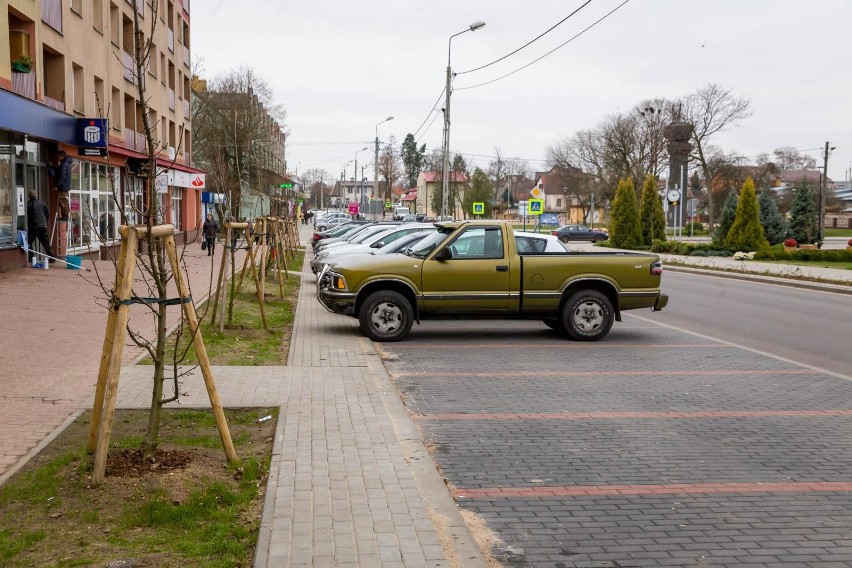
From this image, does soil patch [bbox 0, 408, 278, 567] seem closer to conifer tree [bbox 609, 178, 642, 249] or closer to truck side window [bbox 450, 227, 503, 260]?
truck side window [bbox 450, 227, 503, 260]

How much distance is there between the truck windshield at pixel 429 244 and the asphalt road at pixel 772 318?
4658mm

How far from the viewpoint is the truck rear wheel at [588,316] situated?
12539 mm

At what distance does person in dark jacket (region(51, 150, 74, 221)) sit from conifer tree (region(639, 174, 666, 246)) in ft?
109

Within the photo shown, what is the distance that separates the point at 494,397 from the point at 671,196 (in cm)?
3823

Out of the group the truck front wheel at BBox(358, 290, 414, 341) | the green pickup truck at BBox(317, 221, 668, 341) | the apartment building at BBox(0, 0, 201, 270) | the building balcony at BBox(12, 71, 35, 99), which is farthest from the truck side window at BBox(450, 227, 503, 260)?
the building balcony at BBox(12, 71, 35, 99)

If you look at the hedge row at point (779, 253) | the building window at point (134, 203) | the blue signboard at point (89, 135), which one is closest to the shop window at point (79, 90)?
the blue signboard at point (89, 135)

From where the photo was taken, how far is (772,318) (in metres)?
16.1

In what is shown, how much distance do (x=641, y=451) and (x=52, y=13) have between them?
22.6 m

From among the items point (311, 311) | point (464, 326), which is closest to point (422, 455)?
point (464, 326)

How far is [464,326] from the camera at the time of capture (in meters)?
14.3

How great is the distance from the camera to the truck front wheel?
40.3ft

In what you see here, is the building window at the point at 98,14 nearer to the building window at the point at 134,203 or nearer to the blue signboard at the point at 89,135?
the blue signboard at the point at 89,135

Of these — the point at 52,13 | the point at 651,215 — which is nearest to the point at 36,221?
the point at 52,13

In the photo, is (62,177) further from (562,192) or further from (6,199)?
(562,192)
